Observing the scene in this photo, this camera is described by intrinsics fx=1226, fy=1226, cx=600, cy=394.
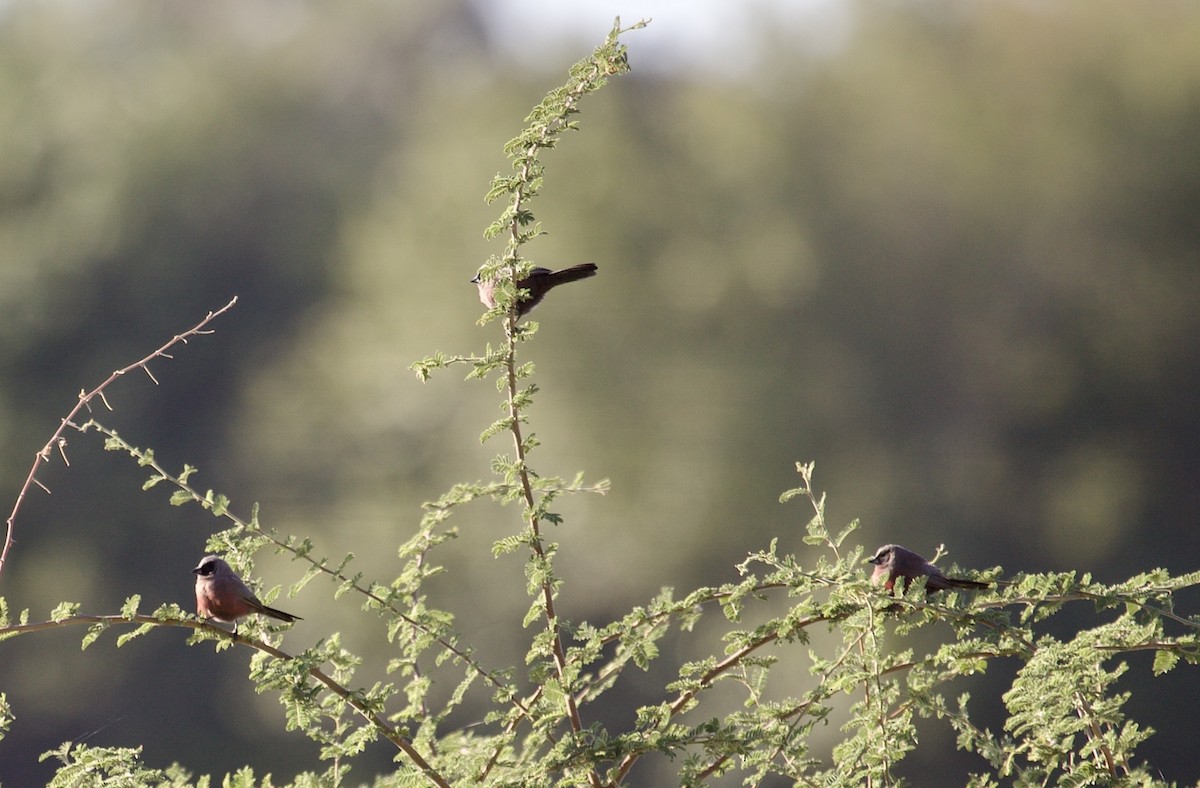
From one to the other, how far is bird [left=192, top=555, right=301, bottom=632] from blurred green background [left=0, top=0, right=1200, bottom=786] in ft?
25.3

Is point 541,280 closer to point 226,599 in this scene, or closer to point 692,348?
point 226,599

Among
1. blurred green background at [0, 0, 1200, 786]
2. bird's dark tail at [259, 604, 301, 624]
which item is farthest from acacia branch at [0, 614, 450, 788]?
blurred green background at [0, 0, 1200, 786]

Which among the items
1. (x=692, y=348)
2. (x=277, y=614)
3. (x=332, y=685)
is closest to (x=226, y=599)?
(x=277, y=614)

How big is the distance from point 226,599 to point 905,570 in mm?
1484

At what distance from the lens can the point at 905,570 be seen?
2.58 meters

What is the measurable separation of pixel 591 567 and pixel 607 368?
2434 mm

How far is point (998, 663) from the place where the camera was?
35.3 feet

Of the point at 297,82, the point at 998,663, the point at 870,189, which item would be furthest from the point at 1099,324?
the point at 297,82

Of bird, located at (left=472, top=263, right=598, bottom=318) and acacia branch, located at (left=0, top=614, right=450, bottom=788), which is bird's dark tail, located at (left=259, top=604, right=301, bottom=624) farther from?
bird, located at (left=472, top=263, right=598, bottom=318)

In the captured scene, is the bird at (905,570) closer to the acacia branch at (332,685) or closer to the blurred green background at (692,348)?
the acacia branch at (332,685)

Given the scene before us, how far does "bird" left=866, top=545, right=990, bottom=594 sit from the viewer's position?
2.45 m

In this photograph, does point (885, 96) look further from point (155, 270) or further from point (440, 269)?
point (155, 270)

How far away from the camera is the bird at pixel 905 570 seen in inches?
96.6

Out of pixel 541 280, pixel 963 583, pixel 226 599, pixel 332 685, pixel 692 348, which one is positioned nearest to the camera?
pixel 332 685
